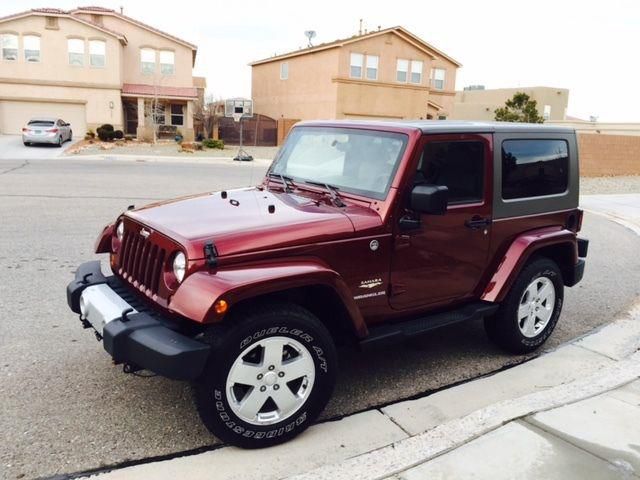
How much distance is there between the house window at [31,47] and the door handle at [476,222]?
3611 cm

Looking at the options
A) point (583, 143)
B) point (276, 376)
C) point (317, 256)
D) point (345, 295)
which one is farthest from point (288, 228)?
point (583, 143)

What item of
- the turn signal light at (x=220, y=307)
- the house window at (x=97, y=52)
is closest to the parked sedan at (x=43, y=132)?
the house window at (x=97, y=52)

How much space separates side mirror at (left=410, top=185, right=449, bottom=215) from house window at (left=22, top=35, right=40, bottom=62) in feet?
119

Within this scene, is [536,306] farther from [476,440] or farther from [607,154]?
[607,154]

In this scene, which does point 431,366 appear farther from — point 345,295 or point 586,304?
point 586,304

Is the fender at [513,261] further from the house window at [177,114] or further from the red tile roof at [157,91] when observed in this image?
the house window at [177,114]

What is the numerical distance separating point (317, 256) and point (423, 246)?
881 millimetres

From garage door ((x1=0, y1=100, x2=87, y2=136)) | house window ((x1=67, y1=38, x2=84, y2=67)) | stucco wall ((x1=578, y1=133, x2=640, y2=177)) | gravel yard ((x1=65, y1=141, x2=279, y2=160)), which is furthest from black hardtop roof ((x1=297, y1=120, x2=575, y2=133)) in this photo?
garage door ((x1=0, y1=100, x2=87, y2=136))

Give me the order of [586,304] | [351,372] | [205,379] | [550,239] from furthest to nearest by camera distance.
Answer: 1. [586,304]
2. [550,239]
3. [351,372]
4. [205,379]

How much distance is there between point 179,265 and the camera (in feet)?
10.6

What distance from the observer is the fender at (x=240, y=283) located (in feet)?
9.71

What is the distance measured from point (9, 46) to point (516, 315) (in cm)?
3698

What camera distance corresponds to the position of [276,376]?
3.25 meters

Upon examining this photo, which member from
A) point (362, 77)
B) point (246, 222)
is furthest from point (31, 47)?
point (246, 222)
